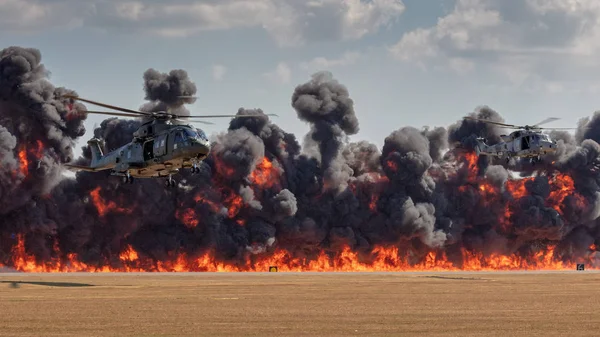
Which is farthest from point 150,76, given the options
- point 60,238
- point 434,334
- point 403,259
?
point 434,334

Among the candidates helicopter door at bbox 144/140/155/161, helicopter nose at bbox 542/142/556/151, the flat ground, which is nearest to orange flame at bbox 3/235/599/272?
helicopter nose at bbox 542/142/556/151

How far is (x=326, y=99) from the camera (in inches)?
6816

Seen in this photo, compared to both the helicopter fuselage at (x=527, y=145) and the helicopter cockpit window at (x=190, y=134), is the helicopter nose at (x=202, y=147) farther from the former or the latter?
the helicopter fuselage at (x=527, y=145)

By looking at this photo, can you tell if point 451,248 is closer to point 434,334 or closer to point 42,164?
point 42,164

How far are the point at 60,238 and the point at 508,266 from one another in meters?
73.0

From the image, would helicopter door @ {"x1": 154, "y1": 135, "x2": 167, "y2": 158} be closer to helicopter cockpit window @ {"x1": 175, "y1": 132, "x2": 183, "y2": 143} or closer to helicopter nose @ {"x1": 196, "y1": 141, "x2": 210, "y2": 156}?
helicopter cockpit window @ {"x1": 175, "y1": 132, "x2": 183, "y2": 143}

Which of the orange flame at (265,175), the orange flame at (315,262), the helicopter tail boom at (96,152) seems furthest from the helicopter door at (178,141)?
the orange flame at (265,175)

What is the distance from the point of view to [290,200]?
513 ft

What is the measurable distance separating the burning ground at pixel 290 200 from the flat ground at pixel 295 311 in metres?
68.9

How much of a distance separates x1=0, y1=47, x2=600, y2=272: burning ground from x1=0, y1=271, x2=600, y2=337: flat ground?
6893 centimetres

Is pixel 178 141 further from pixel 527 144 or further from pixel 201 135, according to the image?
pixel 527 144

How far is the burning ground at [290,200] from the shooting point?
5723 inches

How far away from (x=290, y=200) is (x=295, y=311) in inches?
4084

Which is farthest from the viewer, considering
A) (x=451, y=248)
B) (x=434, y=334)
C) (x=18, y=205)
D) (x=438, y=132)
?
(x=438, y=132)
